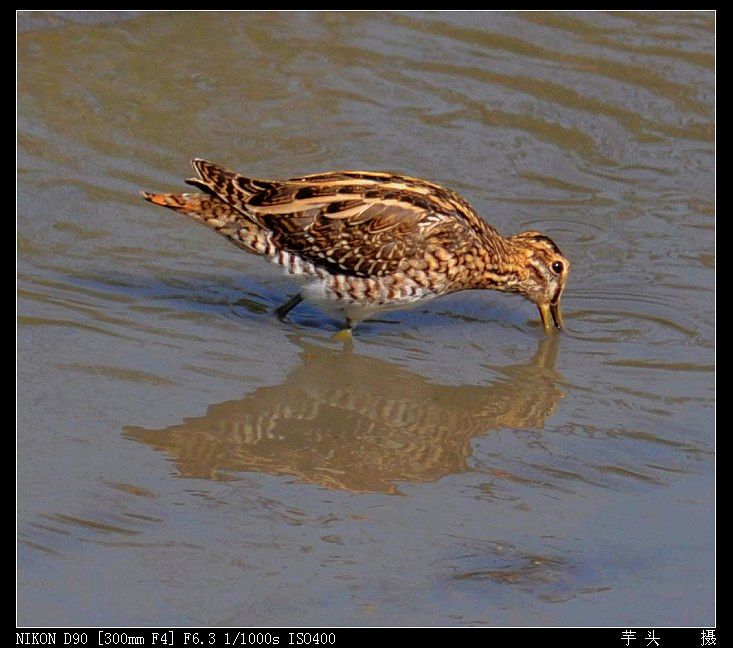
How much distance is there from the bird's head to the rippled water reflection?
0.53 feet

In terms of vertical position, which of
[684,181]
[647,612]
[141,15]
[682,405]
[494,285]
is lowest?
[647,612]

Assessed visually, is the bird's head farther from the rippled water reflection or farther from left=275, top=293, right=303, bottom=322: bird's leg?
left=275, top=293, right=303, bottom=322: bird's leg

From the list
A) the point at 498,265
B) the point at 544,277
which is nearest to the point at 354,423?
the point at 498,265

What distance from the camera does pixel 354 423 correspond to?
26.4 feet

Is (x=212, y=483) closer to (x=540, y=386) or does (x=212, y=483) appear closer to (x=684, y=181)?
(x=540, y=386)

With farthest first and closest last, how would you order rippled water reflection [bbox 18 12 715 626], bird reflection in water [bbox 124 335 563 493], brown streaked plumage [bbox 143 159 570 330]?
brown streaked plumage [bbox 143 159 570 330] → bird reflection in water [bbox 124 335 563 493] → rippled water reflection [bbox 18 12 715 626]

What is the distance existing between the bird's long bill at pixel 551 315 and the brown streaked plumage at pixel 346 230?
0.67m

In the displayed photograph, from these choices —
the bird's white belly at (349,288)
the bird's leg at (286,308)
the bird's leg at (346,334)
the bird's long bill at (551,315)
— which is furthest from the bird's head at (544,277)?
the bird's leg at (286,308)

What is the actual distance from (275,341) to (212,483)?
2.10 m

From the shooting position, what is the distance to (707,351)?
933cm

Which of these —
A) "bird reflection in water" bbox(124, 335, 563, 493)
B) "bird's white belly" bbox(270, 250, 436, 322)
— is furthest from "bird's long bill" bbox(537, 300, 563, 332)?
"bird's white belly" bbox(270, 250, 436, 322)

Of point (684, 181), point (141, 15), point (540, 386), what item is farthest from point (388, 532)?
point (141, 15)

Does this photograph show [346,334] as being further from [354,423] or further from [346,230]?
[354,423]

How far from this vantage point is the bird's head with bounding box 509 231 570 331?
9.67 metres
